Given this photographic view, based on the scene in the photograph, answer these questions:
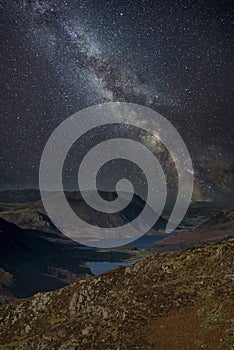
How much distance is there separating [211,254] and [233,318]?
46.9 feet

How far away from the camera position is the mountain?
38156 mm

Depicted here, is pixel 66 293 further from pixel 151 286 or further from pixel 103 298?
pixel 151 286

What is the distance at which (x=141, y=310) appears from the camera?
1722 inches

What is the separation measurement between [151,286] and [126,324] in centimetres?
825

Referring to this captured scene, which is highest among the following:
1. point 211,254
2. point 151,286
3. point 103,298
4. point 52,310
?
point 211,254

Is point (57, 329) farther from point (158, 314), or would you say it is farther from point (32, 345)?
point (158, 314)

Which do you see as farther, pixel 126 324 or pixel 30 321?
pixel 30 321

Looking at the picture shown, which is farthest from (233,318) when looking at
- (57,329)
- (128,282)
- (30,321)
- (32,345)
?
(30,321)

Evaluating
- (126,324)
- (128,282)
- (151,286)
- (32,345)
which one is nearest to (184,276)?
(151,286)

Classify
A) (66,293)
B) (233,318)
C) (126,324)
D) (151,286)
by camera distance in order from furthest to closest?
1. (66,293)
2. (151,286)
3. (126,324)
4. (233,318)

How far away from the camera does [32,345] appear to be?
4362 cm

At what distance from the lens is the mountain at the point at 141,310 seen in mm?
38156

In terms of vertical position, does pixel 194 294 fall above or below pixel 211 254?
below

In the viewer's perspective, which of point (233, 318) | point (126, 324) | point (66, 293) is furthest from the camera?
point (66, 293)
